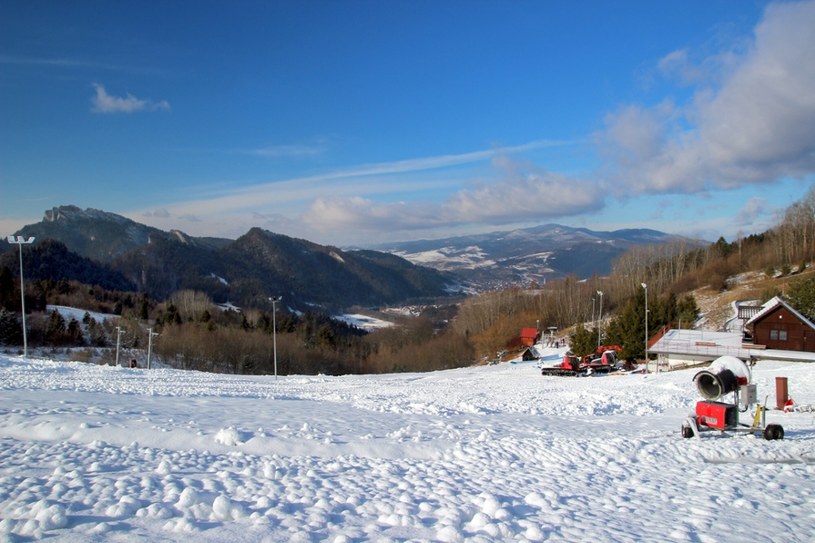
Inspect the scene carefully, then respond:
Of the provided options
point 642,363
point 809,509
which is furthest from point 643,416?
point 642,363

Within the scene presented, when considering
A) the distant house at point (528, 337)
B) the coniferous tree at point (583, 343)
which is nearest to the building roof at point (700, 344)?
the coniferous tree at point (583, 343)

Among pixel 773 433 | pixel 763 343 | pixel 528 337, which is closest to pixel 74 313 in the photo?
pixel 528 337

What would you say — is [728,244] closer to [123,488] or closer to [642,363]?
[642,363]

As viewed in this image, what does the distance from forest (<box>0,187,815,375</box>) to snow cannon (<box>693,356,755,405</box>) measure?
120 ft

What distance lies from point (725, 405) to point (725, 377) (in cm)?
74

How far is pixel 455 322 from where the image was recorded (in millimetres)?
116188

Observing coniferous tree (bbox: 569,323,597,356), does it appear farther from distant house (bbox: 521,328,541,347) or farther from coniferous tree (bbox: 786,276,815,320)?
distant house (bbox: 521,328,541,347)

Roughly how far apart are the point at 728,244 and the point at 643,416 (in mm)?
112924

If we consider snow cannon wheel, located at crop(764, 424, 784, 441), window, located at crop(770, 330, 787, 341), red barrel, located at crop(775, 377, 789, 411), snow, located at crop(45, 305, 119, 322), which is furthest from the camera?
snow, located at crop(45, 305, 119, 322)

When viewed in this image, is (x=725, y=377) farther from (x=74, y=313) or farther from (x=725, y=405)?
(x=74, y=313)

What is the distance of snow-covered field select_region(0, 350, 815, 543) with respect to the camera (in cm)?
587

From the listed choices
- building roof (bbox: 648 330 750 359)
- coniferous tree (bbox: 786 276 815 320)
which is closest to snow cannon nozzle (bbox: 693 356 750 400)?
building roof (bbox: 648 330 750 359)

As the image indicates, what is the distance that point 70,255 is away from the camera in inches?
5748

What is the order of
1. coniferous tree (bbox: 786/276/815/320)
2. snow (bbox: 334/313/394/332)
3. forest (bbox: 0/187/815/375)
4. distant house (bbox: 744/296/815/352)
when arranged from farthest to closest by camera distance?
snow (bbox: 334/313/394/332), forest (bbox: 0/187/815/375), coniferous tree (bbox: 786/276/815/320), distant house (bbox: 744/296/815/352)
